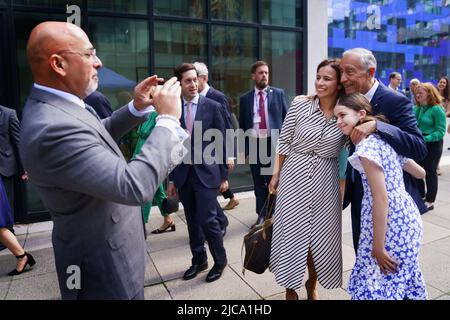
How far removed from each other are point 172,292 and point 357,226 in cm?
171

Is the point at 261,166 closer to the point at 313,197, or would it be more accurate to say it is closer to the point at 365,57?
the point at 313,197

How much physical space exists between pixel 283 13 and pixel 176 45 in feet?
7.27

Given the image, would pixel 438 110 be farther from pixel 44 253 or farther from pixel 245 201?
pixel 44 253

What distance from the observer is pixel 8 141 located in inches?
159

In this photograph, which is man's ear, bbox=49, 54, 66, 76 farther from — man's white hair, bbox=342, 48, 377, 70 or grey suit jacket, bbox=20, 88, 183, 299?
man's white hair, bbox=342, 48, 377, 70

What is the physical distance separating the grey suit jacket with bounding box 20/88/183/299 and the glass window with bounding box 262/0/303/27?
5886mm

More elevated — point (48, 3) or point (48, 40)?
point (48, 3)

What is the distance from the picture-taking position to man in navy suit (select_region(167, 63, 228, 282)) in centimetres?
323

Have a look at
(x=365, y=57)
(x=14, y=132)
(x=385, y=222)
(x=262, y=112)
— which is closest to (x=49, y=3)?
(x=14, y=132)

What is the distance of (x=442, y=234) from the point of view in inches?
172

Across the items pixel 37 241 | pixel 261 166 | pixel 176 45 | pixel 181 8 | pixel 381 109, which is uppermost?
pixel 181 8

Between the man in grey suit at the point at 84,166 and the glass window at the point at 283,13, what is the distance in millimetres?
5811

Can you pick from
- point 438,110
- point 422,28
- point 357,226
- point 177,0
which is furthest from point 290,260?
point 422,28

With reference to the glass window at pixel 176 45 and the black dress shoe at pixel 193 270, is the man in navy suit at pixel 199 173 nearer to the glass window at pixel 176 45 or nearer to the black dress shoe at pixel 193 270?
the black dress shoe at pixel 193 270
